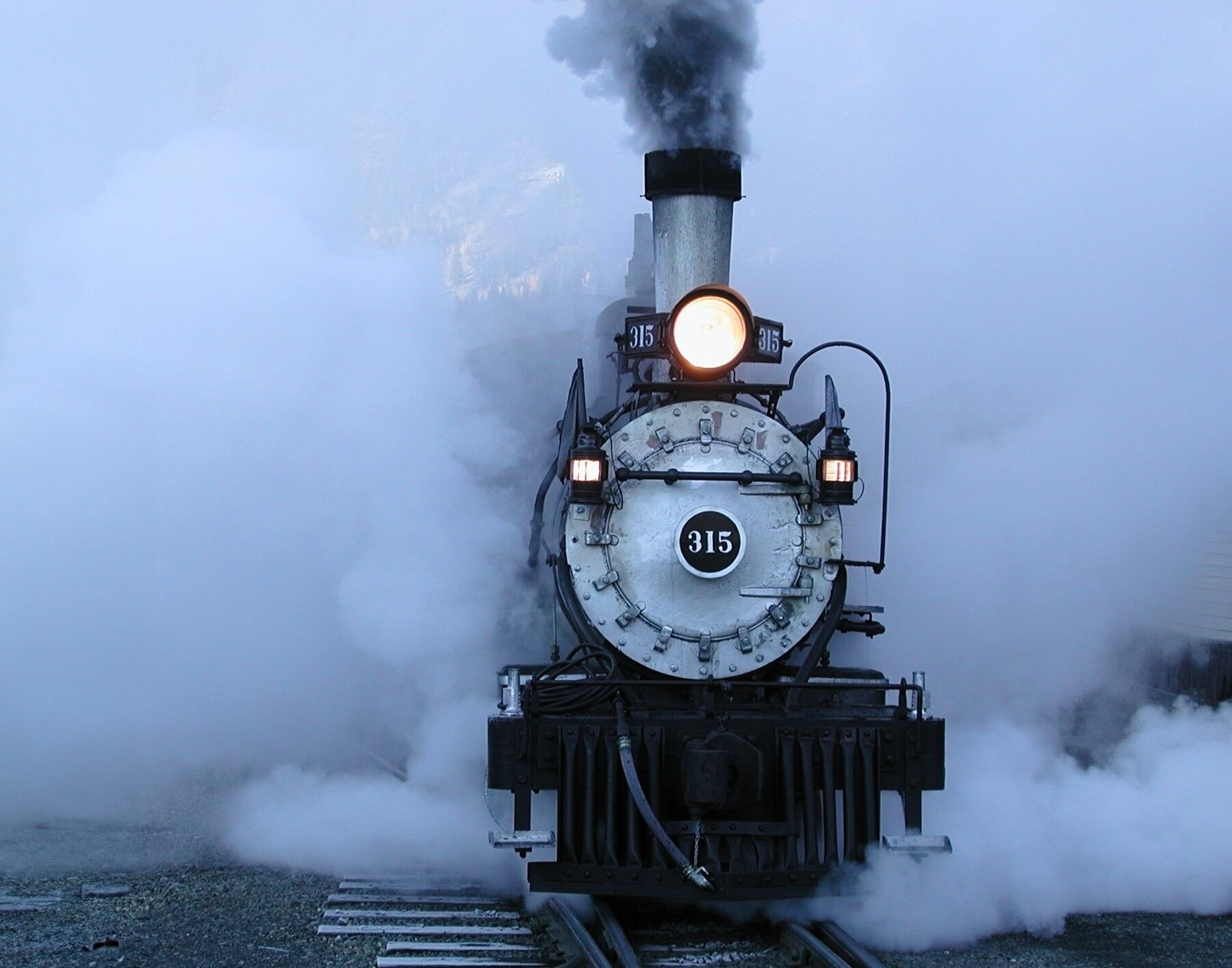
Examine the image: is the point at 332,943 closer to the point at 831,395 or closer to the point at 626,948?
the point at 626,948

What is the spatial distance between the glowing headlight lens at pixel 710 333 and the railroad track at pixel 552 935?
2.10 meters

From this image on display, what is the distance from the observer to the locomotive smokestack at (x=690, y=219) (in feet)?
22.0

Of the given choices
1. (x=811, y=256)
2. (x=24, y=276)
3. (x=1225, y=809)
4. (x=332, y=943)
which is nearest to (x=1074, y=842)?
(x=1225, y=809)

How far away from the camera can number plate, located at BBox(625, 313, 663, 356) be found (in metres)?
6.45

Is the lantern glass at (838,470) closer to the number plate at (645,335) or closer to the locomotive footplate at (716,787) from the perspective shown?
the number plate at (645,335)

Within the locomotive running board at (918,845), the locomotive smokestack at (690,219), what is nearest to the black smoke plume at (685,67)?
the locomotive smokestack at (690,219)

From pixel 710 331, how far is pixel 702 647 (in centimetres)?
123

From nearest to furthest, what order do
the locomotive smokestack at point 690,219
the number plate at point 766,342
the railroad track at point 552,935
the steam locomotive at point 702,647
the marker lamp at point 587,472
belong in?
the railroad track at point 552,935
the steam locomotive at point 702,647
the marker lamp at point 587,472
the number plate at point 766,342
the locomotive smokestack at point 690,219

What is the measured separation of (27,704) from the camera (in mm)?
8719

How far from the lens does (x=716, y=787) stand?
5703 millimetres

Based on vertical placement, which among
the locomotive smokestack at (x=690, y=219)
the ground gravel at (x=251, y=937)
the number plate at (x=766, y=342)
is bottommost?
the ground gravel at (x=251, y=937)

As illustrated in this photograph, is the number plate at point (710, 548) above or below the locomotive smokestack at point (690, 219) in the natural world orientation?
below

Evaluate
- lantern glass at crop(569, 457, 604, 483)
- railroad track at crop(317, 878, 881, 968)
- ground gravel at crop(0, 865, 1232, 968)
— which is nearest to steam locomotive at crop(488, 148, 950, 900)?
lantern glass at crop(569, 457, 604, 483)

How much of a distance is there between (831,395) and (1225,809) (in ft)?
7.81
